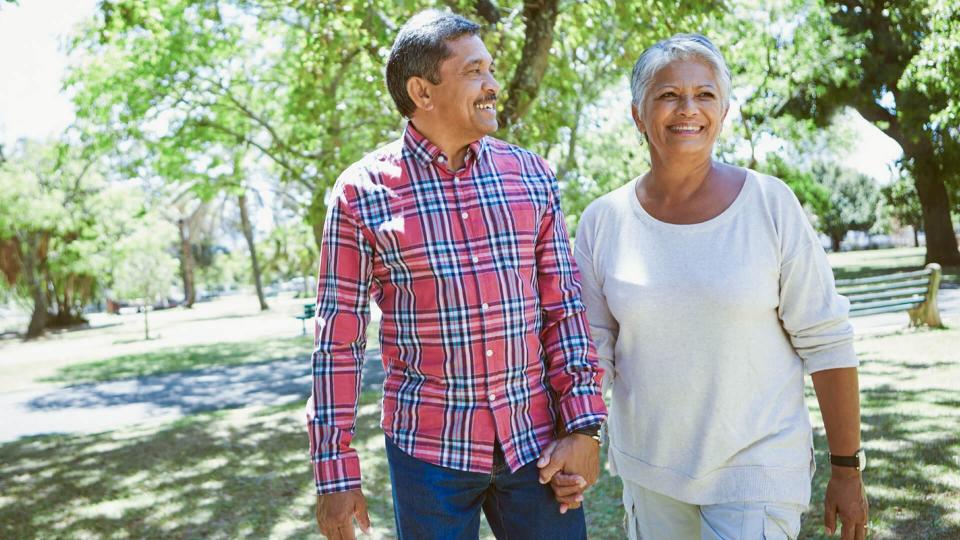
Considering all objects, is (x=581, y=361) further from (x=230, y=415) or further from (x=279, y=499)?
(x=230, y=415)

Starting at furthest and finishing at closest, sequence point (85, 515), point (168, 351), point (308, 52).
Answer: point (168, 351) < point (308, 52) < point (85, 515)

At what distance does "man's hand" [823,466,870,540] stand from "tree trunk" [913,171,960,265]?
95.1ft

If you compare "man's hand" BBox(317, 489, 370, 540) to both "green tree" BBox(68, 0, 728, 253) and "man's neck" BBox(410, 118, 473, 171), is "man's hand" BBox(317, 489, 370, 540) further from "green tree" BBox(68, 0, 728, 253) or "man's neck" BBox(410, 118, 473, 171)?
"green tree" BBox(68, 0, 728, 253)

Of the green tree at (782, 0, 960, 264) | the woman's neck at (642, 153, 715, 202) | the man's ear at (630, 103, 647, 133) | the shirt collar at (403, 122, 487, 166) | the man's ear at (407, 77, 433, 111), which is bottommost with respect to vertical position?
the woman's neck at (642, 153, 715, 202)

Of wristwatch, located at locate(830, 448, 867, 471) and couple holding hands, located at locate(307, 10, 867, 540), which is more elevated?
couple holding hands, located at locate(307, 10, 867, 540)

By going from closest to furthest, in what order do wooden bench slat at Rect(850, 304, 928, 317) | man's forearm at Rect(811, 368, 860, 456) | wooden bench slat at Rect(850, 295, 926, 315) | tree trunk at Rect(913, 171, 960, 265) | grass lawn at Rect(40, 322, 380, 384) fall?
man's forearm at Rect(811, 368, 860, 456) < wooden bench slat at Rect(850, 295, 926, 315) < wooden bench slat at Rect(850, 304, 928, 317) < grass lawn at Rect(40, 322, 380, 384) < tree trunk at Rect(913, 171, 960, 265)

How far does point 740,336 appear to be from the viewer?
2324mm

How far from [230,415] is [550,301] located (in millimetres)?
8614

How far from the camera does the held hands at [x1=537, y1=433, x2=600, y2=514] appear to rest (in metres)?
2.29

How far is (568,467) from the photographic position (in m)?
2.29

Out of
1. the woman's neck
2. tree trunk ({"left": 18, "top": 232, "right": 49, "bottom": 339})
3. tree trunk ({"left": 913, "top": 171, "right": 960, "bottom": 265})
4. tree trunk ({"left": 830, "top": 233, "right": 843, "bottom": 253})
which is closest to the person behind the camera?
the woman's neck

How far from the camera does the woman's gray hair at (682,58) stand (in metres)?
A: 2.43

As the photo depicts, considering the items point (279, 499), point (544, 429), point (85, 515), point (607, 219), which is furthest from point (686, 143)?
point (85, 515)

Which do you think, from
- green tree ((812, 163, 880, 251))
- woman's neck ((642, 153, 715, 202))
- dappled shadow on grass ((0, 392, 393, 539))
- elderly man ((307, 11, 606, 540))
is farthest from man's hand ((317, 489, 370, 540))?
green tree ((812, 163, 880, 251))
